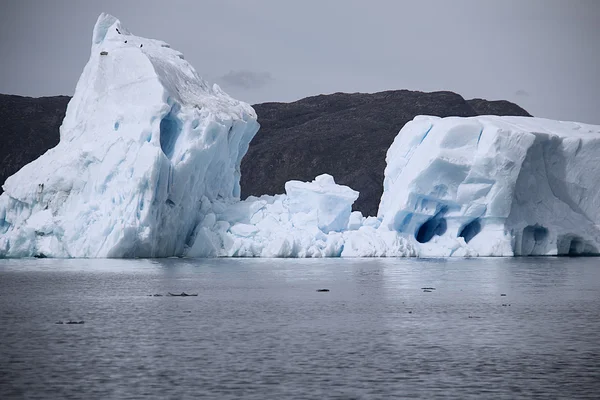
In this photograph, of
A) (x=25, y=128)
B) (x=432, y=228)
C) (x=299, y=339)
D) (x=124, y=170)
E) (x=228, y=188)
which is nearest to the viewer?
(x=299, y=339)

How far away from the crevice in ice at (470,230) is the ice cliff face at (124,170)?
11.1 meters

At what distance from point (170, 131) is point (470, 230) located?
14.1m

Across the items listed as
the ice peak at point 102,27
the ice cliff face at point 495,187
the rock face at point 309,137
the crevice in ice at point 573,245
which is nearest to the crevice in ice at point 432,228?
the ice cliff face at point 495,187

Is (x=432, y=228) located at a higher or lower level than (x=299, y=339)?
higher

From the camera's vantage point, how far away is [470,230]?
1583 inches

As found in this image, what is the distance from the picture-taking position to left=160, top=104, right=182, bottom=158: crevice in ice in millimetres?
36219

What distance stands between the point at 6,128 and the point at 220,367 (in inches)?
3263

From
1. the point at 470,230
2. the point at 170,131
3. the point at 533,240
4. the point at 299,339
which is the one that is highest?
the point at 170,131

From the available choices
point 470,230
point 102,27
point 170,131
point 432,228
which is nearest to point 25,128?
point 102,27

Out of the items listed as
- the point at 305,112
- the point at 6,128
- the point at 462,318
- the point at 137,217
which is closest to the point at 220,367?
the point at 462,318

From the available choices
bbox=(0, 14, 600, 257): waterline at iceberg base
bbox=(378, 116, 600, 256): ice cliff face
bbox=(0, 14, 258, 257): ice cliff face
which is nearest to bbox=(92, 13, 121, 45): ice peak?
bbox=(0, 14, 600, 257): waterline at iceberg base

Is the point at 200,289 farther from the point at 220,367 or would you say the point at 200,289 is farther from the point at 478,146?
the point at 478,146

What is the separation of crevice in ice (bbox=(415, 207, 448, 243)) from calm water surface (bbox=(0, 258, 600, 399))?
1251cm

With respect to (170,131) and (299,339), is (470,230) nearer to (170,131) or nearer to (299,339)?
(170,131)
